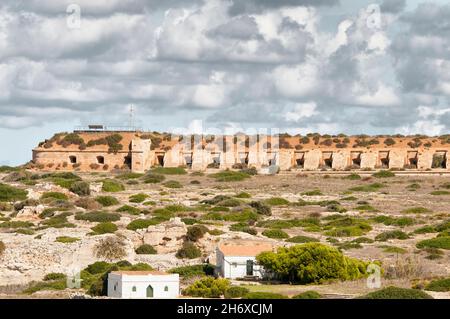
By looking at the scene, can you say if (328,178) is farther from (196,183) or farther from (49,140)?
(49,140)

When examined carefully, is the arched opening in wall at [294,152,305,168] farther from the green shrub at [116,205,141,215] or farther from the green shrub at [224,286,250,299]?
the green shrub at [224,286,250,299]

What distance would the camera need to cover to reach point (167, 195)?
213ft

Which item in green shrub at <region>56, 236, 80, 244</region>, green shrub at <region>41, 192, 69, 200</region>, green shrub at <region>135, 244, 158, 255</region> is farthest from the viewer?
green shrub at <region>41, 192, 69, 200</region>

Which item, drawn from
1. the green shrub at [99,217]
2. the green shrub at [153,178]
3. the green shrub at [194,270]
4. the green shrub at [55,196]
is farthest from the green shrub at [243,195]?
the green shrub at [194,270]

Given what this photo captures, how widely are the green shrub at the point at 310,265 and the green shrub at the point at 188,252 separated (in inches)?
204

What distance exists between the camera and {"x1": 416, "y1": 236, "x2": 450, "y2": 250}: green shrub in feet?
129

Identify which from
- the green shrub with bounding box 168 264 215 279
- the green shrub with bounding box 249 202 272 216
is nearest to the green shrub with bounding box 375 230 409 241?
the green shrub with bounding box 168 264 215 279

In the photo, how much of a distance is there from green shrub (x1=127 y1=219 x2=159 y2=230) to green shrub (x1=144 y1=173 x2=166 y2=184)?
30.3 metres

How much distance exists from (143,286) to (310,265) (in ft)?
21.6

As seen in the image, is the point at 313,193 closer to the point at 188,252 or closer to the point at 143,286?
the point at 188,252

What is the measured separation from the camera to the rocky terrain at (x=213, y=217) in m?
35.8

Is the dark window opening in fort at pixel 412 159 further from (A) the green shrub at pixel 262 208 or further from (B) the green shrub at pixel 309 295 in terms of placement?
(B) the green shrub at pixel 309 295

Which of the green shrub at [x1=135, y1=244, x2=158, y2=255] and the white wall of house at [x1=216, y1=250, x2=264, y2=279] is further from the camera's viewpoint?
the green shrub at [x1=135, y1=244, x2=158, y2=255]
